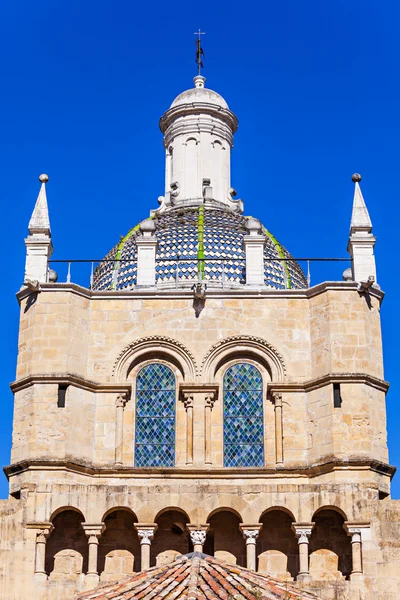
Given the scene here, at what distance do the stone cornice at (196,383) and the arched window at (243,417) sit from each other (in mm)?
427

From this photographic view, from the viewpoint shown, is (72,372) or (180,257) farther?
(180,257)

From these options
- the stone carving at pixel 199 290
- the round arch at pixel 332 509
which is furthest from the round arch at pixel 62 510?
the stone carving at pixel 199 290

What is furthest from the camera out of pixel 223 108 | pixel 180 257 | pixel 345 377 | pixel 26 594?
pixel 223 108

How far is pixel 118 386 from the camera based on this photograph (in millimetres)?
32094

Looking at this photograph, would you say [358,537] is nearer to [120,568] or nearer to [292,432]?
[292,432]

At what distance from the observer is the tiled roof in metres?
23.9

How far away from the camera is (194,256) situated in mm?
36938

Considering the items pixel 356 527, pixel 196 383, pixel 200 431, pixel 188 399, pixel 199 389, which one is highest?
pixel 196 383

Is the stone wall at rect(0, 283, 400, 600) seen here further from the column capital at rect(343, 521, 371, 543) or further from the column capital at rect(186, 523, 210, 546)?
the column capital at rect(186, 523, 210, 546)

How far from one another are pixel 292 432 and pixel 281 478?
1.05 metres

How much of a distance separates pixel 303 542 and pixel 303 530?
9.3 inches

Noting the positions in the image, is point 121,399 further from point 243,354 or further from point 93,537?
point 93,537

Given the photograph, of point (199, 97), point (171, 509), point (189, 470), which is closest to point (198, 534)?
point (171, 509)

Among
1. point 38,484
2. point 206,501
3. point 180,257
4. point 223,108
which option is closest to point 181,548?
point 206,501
